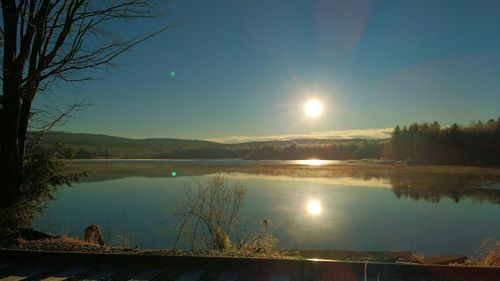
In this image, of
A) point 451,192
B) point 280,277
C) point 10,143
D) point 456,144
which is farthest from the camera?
point 456,144

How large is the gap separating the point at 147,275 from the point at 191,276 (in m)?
0.47

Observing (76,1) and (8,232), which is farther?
(76,1)

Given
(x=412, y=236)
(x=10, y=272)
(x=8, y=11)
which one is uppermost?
(x=8, y=11)

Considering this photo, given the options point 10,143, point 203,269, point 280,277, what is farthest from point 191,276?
point 10,143

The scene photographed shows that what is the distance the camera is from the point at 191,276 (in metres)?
4.30

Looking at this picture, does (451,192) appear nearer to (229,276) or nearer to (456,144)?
(229,276)

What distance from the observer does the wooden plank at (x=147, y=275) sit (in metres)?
4.27

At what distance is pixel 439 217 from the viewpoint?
1877 centimetres

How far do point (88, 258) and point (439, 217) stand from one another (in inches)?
687

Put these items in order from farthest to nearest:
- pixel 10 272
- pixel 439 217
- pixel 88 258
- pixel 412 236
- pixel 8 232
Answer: pixel 439 217, pixel 412 236, pixel 8 232, pixel 88 258, pixel 10 272

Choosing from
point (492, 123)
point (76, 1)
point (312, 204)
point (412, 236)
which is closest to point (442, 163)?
point (492, 123)

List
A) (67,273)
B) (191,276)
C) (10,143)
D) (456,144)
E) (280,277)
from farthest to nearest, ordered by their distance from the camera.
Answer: (456,144), (10,143), (67,273), (191,276), (280,277)

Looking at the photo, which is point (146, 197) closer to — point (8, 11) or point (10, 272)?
point (8, 11)

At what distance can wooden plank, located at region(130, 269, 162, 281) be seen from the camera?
4.27m
